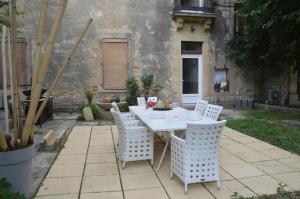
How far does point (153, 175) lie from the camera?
3.74 meters

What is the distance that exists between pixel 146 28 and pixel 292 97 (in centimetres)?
602

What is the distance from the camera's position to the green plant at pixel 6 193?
2412 millimetres

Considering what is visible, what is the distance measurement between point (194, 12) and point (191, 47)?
4.02 ft

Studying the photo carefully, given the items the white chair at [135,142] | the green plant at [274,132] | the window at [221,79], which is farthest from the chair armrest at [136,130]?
the window at [221,79]

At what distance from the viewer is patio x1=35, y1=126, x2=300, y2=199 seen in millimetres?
A: 3211

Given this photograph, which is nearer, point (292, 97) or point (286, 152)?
point (286, 152)

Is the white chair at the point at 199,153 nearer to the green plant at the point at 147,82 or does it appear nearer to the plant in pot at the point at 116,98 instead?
the plant in pot at the point at 116,98

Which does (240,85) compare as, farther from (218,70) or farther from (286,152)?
(286,152)

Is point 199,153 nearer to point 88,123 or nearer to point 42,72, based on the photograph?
point 42,72

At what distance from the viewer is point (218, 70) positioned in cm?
1091

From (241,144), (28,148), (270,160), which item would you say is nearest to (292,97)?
(241,144)

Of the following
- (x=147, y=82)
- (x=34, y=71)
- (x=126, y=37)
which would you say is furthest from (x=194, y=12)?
(x=34, y=71)

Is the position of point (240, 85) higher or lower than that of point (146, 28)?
lower

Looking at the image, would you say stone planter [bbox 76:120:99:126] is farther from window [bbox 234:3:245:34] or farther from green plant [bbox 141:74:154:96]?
window [bbox 234:3:245:34]
